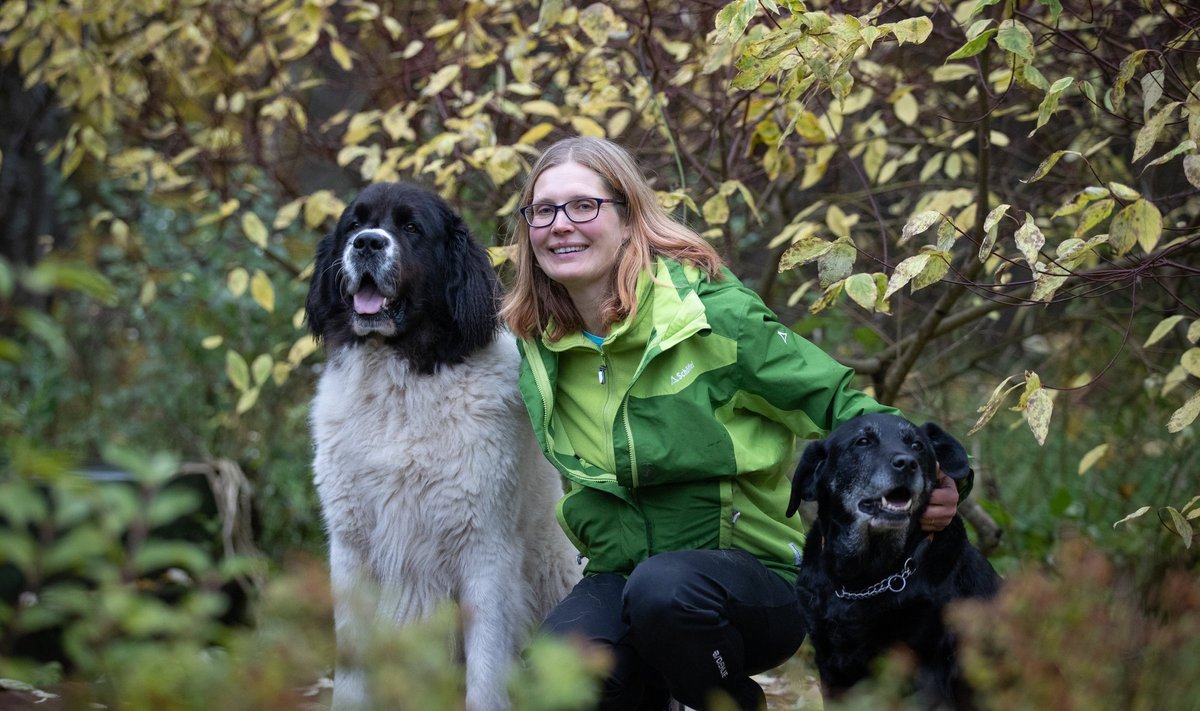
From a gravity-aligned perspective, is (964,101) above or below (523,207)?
below

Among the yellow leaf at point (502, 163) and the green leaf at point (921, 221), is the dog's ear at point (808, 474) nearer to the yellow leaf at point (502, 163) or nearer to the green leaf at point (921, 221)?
the green leaf at point (921, 221)

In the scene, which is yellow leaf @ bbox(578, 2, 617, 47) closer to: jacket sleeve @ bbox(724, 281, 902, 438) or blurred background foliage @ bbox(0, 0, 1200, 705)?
blurred background foliage @ bbox(0, 0, 1200, 705)

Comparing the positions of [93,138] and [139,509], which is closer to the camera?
[139,509]

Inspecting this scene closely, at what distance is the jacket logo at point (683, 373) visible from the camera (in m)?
2.88

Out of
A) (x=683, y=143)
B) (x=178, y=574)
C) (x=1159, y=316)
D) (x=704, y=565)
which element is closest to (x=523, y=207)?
(x=704, y=565)

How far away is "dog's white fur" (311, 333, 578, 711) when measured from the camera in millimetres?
3291

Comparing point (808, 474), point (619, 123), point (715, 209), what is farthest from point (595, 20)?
point (808, 474)

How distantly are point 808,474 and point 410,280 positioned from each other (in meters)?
1.33

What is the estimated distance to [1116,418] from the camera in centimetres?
531

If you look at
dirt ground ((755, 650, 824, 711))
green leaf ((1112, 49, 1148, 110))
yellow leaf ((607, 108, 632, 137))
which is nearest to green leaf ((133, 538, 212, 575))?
green leaf ((1112, 49, 1148, 110))

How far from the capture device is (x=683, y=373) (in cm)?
288

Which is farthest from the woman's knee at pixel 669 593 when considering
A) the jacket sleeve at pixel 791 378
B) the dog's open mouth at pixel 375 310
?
the dog's open mouth at pixel 375 310

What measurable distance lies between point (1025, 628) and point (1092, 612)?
132 mm

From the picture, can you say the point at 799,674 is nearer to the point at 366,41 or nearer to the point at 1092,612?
the point at 1092,612
